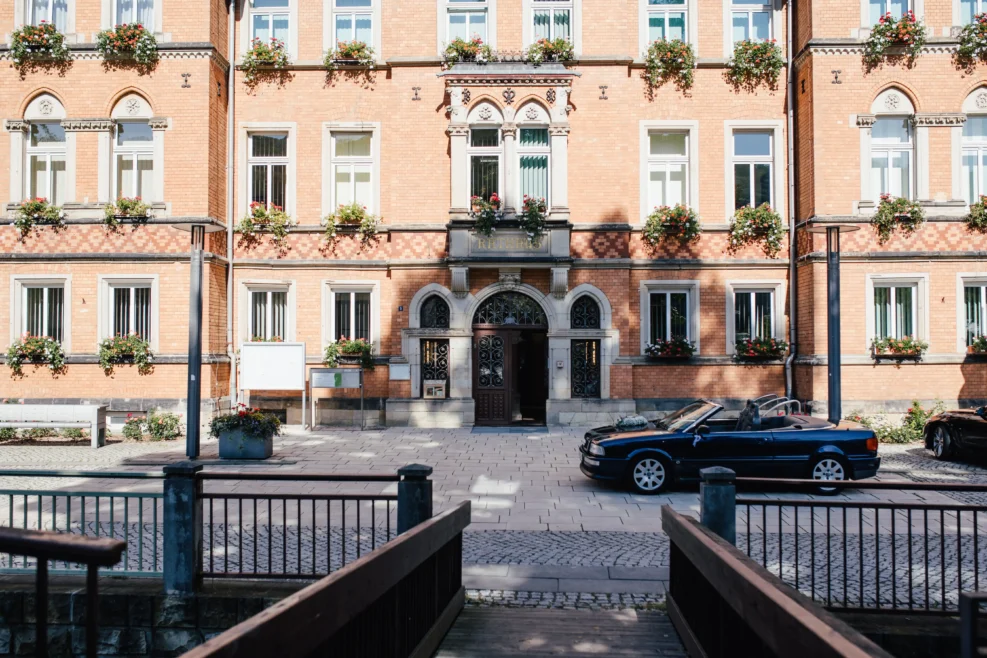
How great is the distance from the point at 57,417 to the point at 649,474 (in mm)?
13274

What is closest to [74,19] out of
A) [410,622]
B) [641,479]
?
[641,479]

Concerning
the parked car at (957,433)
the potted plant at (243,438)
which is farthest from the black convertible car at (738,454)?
the potted plant at (243,438)

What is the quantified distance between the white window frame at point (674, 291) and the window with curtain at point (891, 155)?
17.3 ft

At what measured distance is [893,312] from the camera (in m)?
17.4

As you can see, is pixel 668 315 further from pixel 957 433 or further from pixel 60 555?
pixel 60 555

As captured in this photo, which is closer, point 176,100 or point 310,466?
point 310,466

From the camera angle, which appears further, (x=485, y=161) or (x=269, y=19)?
(x=269, y=19)

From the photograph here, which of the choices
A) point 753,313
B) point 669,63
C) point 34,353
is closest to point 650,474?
point 753,313

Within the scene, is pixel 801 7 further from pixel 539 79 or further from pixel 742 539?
pixel 742 539

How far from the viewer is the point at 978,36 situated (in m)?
16.9

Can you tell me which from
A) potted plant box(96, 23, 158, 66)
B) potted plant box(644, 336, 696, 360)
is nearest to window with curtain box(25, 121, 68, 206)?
potted plant box(96, 23, 158, 66)

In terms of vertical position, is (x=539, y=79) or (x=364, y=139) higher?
(x=539, y=79)

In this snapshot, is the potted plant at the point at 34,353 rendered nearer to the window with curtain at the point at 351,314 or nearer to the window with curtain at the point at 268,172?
the window with curtain at the point at 268,172

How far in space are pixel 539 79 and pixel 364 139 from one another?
16.8 feet
